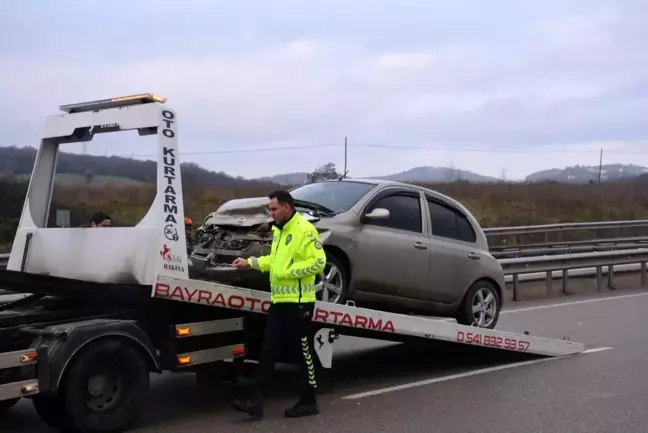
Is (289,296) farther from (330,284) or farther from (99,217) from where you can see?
(99,217)

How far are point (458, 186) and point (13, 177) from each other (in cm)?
3553

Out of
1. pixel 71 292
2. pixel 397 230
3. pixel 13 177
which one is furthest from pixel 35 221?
pixel 397 230

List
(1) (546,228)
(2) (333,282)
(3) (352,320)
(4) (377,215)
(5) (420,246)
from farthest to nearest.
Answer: (1) (546,228) < (5) (420,246) < (4) (377,215) < (2) (333,282) < (3) (352,320)

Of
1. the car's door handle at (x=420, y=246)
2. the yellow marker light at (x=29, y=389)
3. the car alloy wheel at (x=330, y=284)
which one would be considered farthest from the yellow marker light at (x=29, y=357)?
the car's door handle at (x=420, y=246)

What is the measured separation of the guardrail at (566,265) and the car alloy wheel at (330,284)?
25.2ft

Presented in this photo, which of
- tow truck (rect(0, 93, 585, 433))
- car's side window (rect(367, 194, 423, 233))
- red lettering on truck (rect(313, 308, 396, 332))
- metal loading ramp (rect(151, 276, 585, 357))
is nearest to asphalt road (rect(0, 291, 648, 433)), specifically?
metal loading ramp (rect(151, 276, 585, 357))

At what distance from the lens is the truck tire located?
5.73 metres

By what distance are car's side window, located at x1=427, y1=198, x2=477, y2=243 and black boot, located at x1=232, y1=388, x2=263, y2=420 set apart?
11.5ft

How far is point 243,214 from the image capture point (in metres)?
7.98

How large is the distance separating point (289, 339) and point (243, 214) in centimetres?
168

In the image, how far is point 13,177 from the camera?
6891mm

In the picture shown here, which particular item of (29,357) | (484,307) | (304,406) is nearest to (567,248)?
(484,307)

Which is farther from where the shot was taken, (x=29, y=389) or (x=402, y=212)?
(x=402, y=212)

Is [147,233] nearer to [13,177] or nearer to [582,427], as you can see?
[13,177]
